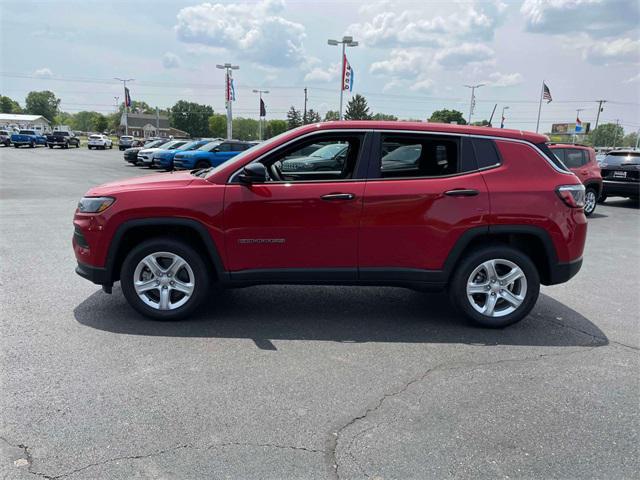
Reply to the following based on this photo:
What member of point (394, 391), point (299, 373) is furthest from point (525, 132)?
point (299, 373)

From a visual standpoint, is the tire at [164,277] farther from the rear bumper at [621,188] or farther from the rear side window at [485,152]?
the rear bumper at [621,188]

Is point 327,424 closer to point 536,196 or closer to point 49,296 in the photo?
point 536,196

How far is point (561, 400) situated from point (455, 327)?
134cm

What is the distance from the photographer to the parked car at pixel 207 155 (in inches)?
819

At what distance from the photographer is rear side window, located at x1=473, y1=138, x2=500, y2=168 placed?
14.6 ft

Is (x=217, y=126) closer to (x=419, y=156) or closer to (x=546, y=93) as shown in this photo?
(x=546, y=93)

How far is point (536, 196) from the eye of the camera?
4.37 metres

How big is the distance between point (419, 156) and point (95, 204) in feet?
9.93

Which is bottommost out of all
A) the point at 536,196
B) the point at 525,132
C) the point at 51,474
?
the point at 51,474

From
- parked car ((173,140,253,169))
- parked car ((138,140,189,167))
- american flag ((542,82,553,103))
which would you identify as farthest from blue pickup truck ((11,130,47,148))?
american flag ((542,82,553,103))

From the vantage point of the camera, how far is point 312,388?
3389 millimetres

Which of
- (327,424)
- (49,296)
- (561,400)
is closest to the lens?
(327,424)

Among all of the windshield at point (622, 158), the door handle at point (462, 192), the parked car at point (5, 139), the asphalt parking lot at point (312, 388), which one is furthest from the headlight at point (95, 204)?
the parked car at point (5, 139)

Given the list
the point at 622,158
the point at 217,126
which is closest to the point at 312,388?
the point at 622,158
